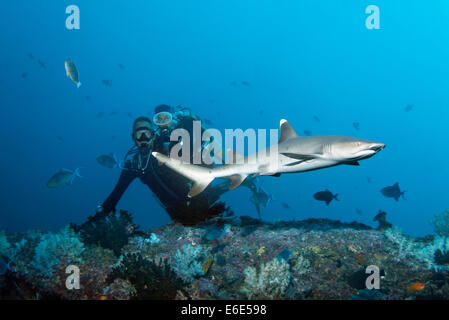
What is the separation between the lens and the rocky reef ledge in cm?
493

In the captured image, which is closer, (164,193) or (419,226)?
(164,193)

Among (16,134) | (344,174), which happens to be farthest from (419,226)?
(16,134)

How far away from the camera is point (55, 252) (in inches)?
226

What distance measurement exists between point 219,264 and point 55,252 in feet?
13.0

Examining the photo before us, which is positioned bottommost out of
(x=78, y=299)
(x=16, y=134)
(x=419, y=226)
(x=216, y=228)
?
(x=419, y=226)

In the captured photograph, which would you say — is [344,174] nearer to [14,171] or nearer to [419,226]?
[419,226]

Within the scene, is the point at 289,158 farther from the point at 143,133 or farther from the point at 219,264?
the point at 143,133

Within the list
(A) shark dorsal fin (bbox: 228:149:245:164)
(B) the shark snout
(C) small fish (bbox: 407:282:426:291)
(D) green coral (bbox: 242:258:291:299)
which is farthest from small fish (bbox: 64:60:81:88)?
(C) small fish (bbox: 407:282:426:291)

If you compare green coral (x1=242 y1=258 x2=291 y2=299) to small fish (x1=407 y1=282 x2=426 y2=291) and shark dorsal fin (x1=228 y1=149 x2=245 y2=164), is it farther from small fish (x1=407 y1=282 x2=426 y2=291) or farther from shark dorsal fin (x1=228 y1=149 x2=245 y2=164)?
small fish (x1=407 y1=282 x2=426 y2=291)

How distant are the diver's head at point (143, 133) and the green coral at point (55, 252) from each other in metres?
3.97

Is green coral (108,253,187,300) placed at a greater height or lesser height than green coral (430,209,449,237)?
A: lesser

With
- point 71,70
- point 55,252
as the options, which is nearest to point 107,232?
point 55,252
